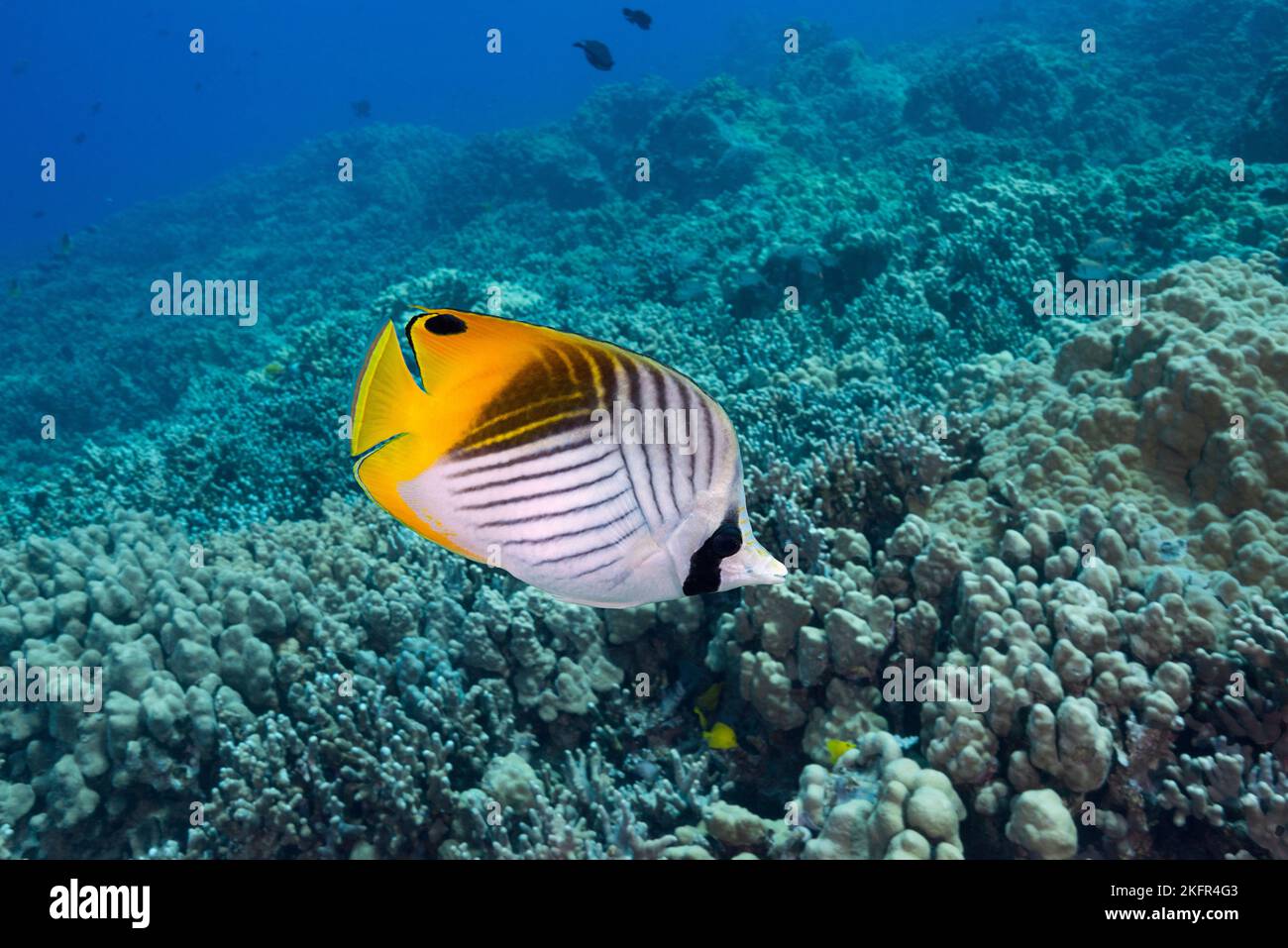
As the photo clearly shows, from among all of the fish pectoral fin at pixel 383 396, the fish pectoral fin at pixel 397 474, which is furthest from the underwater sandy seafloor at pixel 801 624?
the fish pectoral fin at pixel 383 396

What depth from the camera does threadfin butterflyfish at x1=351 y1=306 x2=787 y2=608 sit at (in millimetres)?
1099

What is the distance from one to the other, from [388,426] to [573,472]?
278mm

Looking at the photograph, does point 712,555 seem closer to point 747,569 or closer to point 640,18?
point 747,569

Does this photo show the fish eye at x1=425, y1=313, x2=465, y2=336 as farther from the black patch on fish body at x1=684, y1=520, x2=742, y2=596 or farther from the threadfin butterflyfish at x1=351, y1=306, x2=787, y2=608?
the black patch on fish body at x1=684, y1=520, x2=742, y2=596

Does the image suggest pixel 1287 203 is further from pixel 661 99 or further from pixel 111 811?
pixel 661 99

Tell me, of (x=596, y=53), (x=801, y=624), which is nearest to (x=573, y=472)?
(x=801, y=624)

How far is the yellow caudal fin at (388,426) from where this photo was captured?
104 centimetres

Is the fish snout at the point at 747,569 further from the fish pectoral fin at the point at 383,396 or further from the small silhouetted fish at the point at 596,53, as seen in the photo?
the small silhouetted fish at the point at 596,53

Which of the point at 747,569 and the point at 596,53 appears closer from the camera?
the point at 747,569

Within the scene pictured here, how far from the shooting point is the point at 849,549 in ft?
10.9

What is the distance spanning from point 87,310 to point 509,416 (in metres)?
23.4

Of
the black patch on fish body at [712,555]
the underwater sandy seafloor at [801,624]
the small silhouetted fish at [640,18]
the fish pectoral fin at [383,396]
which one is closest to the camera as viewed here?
the fish pectoral fin at [383,396]

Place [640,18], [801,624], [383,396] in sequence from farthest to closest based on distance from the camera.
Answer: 1. [640,18]
2. [801,624]
3. [383,396]

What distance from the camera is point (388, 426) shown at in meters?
1.08
